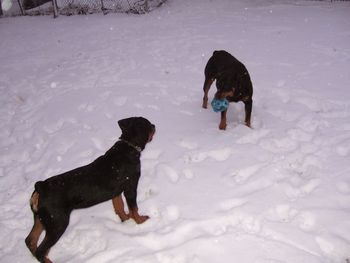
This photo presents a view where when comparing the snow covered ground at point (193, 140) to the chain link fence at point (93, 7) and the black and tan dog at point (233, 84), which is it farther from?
the chain link fence at point (93, 7)

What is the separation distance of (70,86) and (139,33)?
3926 millimetres

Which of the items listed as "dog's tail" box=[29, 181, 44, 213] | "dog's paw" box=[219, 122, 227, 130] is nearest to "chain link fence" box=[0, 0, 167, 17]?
"dog's paw" box=[219, 122, 227, 130]

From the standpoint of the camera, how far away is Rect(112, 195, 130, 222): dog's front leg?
147 inches

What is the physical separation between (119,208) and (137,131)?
85cm

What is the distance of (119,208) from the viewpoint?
3.76 metres

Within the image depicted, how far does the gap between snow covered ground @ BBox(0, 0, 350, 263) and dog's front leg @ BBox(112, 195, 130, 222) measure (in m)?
0.09

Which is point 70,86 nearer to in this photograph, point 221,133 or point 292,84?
point 221,133

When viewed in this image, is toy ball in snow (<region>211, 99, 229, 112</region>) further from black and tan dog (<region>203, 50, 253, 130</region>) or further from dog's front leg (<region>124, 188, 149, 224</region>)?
dog's front leg (<region>124, 188, 149, 224</region>)

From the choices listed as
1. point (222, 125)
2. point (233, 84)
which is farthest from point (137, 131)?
point (222, 125)

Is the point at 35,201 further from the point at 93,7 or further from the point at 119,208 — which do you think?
the point at 93,7

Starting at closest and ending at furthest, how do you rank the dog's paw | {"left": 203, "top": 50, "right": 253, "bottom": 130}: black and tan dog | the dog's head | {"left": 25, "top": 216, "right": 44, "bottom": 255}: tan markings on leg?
{"left": 25, "top": 216, "right": 44, "bottom": 255}: tan markings on leg → the dog's head → {"left": 203, "top": 50, "right": 253, "bottom": 130}: black and tan dog → the dog's paw

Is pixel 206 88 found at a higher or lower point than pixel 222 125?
higher

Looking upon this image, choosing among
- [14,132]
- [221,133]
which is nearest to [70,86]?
[14,132]

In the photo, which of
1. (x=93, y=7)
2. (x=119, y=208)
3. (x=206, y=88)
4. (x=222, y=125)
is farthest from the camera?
(x=93, y=7)
